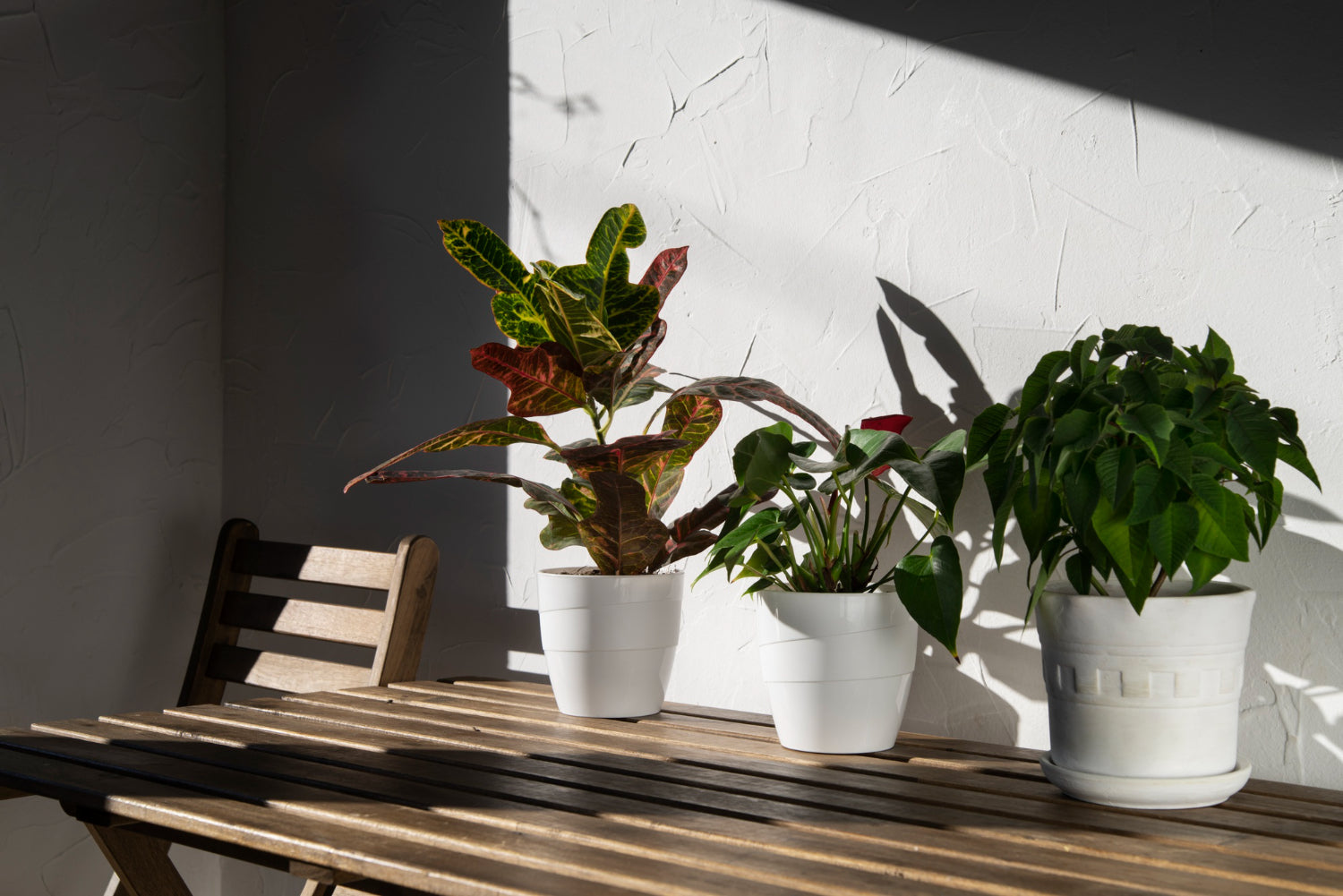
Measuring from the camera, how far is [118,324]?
1830 mm

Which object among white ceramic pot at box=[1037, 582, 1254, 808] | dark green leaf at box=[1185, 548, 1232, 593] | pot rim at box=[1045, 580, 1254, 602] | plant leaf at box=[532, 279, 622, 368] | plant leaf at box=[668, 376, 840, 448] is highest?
plant leaf at box=[532, 279, 622, 368]

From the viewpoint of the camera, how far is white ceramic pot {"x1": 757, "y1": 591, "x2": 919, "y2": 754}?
1.07 metres

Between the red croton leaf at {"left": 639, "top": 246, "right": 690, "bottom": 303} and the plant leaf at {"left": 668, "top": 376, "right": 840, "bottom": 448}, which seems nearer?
the plant leaf at {"left": 668, "top": 376, "right": 840, "bottom": 448}

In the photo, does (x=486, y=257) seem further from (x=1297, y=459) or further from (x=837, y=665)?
(x=1297, y=459)

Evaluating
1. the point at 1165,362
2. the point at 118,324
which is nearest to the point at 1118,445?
the point at 1165,362

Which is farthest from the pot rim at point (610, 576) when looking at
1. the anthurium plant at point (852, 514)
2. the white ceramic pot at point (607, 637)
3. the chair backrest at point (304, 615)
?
the chair backrest at point (304, 615)

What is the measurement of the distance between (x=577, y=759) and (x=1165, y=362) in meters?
0.66

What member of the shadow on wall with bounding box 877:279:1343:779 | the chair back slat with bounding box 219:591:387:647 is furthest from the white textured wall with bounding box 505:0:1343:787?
the chair back slat with bounding box 219:591:387:647

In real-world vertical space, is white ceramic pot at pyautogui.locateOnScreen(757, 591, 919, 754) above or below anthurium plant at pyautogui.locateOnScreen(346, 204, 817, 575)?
below

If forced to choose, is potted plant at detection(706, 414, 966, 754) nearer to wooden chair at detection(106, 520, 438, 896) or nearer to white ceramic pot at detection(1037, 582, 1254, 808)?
white ceramic pot at detection(1037, 582, 1254, 808)

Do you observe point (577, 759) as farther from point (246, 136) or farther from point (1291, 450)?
point (246, 136)

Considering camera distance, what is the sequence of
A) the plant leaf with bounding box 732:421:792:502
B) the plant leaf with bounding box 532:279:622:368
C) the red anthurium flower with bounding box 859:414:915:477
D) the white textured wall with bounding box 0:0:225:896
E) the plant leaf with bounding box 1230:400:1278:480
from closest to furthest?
1. the plant leaf with bounding box 1230:400:1278:480
2. the plant leaf with bounding box 732:421:792:502
3. the red anthurium flower with bounding box 859:414:915:477
4. the plant leaf with bounding box 532:279:622:368
5. the white textured wall with bounding box 0:0:225:896

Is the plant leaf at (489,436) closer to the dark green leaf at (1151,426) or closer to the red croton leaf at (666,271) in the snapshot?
the red croton leaf at (666,271)

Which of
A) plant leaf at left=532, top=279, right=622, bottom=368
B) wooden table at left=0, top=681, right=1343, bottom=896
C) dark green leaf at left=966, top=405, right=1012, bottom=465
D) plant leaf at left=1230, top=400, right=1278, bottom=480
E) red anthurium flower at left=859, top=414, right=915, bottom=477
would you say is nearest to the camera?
wooden table at left=0, top=681, right=1343, bottom=896
